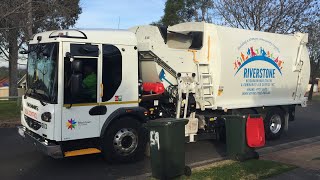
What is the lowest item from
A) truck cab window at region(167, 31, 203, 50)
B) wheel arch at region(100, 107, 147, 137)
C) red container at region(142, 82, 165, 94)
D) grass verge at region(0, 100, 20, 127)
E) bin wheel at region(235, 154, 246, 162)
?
bin wheel at region(235, 154, 246, 162)

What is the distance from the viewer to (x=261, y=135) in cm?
868

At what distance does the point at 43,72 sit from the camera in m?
8.11

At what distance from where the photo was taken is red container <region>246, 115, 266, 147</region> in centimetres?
858

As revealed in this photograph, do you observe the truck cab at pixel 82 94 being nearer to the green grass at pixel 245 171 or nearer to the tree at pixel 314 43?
the green grass at pixel 245 171

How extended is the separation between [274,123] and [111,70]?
5963 mm

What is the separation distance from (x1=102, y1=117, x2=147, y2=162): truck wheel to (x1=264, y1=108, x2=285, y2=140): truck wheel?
460 centimetres

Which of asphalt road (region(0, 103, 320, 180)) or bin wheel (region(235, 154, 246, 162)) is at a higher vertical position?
bin wheel (region(235, 154, 246, 162))

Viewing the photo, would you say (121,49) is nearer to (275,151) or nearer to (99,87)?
(99,87)

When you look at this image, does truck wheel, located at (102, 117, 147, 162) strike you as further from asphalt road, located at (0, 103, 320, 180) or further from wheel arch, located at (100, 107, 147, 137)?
asphalt road, located at (0, 103, 320, 180)

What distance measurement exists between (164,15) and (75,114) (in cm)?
3368

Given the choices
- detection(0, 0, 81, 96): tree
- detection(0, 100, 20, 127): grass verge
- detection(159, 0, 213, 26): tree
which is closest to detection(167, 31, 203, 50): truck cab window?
detection(0, 0, 81, 96): tree

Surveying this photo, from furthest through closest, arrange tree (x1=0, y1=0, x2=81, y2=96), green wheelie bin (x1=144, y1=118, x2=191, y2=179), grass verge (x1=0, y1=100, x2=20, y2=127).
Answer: grass verge (x1=0, y1=100, x2=20, y2=127)
tree (x1=0, y1=0, x2=81, y2=96)
green wheelie bin (x1=144, y1=118, x2=191, y2=179)

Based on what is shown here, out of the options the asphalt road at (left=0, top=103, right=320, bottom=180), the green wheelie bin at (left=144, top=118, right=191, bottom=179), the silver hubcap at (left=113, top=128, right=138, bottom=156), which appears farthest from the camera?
the silver hubcap at (left=113, top=128, right=138, bottom=156)

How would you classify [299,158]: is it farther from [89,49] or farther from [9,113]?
[9,113]
